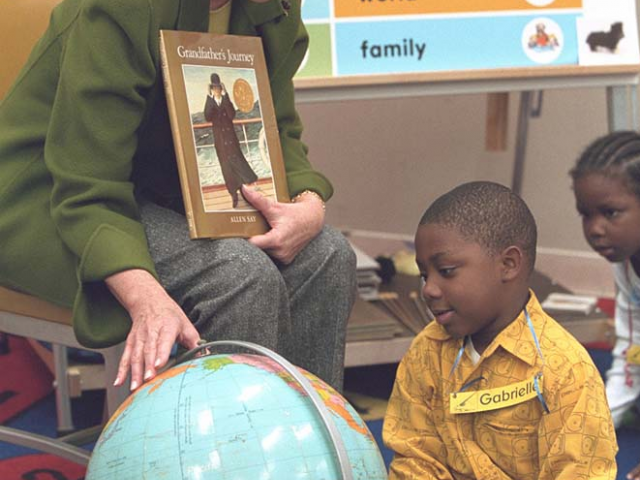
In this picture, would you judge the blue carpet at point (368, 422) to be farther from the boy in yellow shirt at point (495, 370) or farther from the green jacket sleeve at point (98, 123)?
the green jacket sleeve at point (98, 123)

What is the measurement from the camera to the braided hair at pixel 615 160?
2.33 m

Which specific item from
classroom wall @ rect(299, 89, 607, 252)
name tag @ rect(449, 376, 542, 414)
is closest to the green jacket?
name tag @ rect(449, 376, 542, 414)

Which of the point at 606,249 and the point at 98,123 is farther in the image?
the point at 606,249

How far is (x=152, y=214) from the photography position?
1850 millimetres

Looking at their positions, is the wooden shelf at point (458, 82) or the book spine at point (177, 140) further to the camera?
the wooden shelf at point (458, 82)

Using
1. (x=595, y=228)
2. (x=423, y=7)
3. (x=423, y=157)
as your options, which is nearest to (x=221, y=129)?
(x=595, y=228)

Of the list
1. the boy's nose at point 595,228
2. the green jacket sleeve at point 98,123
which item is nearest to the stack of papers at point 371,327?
the boy's nose at point 595,228

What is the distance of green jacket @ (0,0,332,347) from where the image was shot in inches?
66.7

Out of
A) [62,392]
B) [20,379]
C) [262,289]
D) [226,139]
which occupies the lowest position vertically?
[20,379]

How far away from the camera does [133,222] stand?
5.71ft

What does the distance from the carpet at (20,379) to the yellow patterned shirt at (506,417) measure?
1.45 m

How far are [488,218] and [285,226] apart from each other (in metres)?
0.37

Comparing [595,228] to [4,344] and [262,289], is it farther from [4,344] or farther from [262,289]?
[4,344]

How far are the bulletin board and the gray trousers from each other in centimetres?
85
